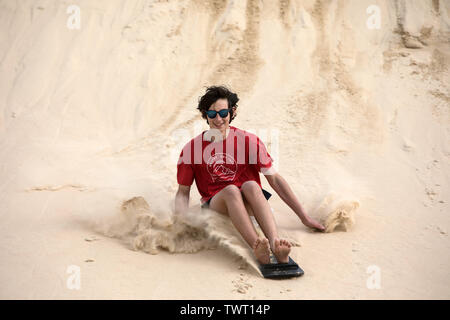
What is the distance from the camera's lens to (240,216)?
2.38 m

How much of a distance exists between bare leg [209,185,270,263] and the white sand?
0.49 ft

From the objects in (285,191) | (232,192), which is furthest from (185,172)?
(285,191)

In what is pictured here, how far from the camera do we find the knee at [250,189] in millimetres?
2431

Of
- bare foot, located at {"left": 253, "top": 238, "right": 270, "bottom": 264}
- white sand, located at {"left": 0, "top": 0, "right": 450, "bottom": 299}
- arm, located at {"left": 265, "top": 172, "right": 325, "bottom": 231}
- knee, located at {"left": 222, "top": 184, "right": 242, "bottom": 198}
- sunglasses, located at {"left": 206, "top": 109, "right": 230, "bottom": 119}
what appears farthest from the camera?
arm, located at {"left": 265, "top": 172, "right": 325, "bottom": 231}

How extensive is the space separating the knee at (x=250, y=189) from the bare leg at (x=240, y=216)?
5 cm

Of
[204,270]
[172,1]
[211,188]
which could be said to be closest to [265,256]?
[204,270]

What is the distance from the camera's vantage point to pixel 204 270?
232cm

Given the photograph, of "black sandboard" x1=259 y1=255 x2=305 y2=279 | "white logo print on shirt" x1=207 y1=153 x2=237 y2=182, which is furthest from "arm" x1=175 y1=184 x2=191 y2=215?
"black sandboard" x1=259 y1=255 x2=305 y2=279

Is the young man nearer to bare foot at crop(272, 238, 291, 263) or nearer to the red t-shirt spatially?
the red t-shirt

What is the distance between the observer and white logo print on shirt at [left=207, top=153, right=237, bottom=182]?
2613 millimetres

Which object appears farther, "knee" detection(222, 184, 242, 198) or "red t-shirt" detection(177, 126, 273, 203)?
"red t-shirt" detection(177, 126, 273, 203)

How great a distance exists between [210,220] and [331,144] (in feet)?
6.58

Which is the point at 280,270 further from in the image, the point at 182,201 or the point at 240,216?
the point at 182,201

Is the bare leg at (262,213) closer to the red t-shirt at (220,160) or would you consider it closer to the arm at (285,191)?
the red t-shirt at (220,160)
